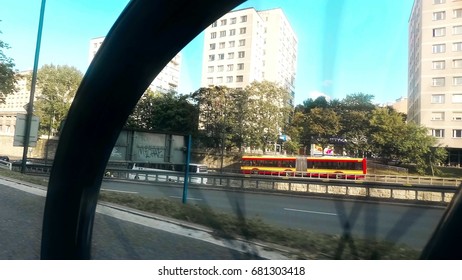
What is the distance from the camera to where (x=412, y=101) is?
340 centimetres

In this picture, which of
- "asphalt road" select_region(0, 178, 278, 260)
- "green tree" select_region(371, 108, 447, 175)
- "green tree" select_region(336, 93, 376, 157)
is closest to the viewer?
"asphalt road" select_region(0, 178, 278, 260)

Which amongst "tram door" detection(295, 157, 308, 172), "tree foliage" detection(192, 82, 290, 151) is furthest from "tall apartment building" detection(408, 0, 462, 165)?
"tram door" detection(295, 157, 308, 172)

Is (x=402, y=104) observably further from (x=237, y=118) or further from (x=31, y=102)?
(x=31, y=102)

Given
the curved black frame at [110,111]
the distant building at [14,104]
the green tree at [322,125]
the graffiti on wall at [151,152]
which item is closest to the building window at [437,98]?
the curved black frame at [110,111]

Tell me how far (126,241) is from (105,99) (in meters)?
4.05

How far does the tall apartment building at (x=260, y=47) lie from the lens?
159 inches

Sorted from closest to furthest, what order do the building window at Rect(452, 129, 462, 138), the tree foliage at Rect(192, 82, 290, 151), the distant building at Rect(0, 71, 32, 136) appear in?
1. the building window at Rect(452, 129, 462, 138)
2. the tree foliage at Rect(192, 82, 290, 151)
3. the distant building at Rect(0, 71, 32, 136)

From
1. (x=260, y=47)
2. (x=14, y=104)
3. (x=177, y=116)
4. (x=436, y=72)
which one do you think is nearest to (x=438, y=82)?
(x=436, y=72)

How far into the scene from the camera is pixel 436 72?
349 centimetres

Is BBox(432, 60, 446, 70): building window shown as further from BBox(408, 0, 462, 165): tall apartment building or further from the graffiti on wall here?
the graffiti on wall

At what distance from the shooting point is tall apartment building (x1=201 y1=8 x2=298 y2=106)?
4.04 m

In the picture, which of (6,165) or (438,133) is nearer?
(438,133)

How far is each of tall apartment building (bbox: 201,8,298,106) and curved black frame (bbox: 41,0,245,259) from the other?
2637mm
